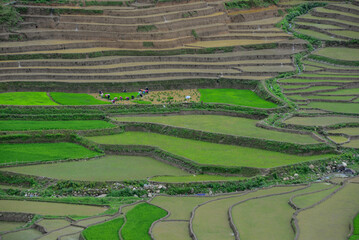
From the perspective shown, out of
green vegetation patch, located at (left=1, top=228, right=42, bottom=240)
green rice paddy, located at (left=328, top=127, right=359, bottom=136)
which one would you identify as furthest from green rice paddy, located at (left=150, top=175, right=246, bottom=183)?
green rice paddy, located at (left=328, top=127, right=359, bottom=136)

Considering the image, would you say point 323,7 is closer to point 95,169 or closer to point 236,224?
point 95,169

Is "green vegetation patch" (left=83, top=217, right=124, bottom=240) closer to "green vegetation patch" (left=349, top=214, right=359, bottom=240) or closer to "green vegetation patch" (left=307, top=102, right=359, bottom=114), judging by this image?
"green vegetation patch" (left=349, top=214, right=359, bottom=240)

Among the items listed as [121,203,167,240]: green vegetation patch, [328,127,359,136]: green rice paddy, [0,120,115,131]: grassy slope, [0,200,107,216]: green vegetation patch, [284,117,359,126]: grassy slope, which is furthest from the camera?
[284,117,359,126]: grassy slope

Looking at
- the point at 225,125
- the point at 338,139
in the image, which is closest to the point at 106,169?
the point at 225,125

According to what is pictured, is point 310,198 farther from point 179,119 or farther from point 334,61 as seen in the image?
point 334,61

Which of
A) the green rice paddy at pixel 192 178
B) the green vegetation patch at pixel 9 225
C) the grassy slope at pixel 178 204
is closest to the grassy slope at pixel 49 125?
the green rice paddy at pixel 192 178

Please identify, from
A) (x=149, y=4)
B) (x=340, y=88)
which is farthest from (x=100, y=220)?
(x=149, y=4)
